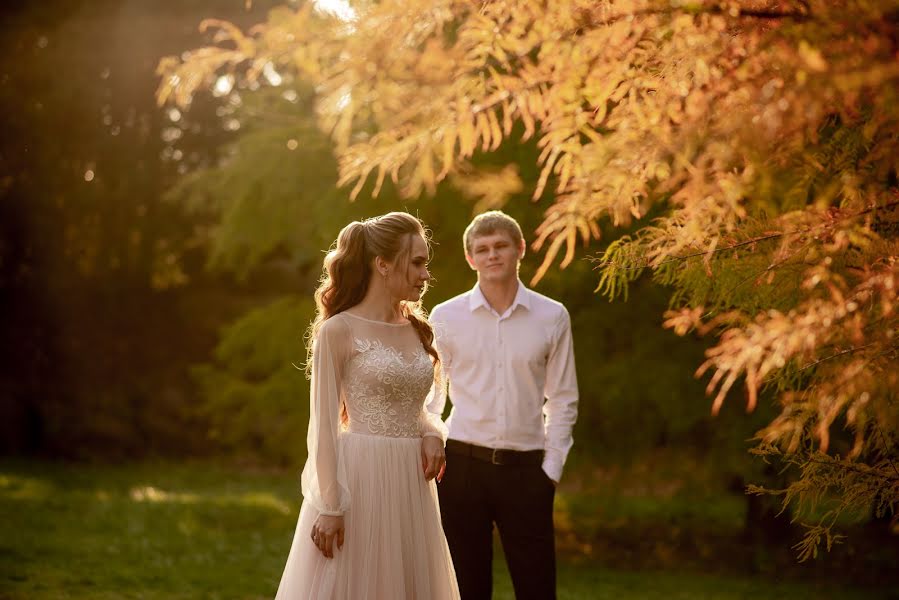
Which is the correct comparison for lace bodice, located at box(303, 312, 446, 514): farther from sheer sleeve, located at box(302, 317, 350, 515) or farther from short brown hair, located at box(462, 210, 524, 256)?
short brown hair, located at box(462, 210, 524, 256)

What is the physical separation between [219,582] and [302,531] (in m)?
4.89

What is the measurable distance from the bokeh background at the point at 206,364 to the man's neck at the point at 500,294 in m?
1.59

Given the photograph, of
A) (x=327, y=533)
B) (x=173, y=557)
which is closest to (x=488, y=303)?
(x=327, y=533)

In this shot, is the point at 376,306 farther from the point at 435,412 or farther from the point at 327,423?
the point at 435,412

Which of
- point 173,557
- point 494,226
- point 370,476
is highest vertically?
point 494,226

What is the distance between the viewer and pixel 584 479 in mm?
9914

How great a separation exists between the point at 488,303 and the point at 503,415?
553 millimetres

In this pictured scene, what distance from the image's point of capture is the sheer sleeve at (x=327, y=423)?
380 centimetres

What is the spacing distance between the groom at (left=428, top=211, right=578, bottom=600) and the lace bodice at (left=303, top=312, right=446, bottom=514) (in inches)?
22.1

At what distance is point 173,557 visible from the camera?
377 inches

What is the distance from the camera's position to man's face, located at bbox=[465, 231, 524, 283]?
4.75 metres

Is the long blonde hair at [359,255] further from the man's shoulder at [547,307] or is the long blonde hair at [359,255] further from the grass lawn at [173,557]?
the grass lawn at [173,557]

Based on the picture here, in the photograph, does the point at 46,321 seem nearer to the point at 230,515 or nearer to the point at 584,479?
the point at 230,515

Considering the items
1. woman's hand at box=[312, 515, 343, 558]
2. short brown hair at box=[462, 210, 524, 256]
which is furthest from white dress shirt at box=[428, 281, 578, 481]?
woman's hand at box=[312, 515, 343, 558]
